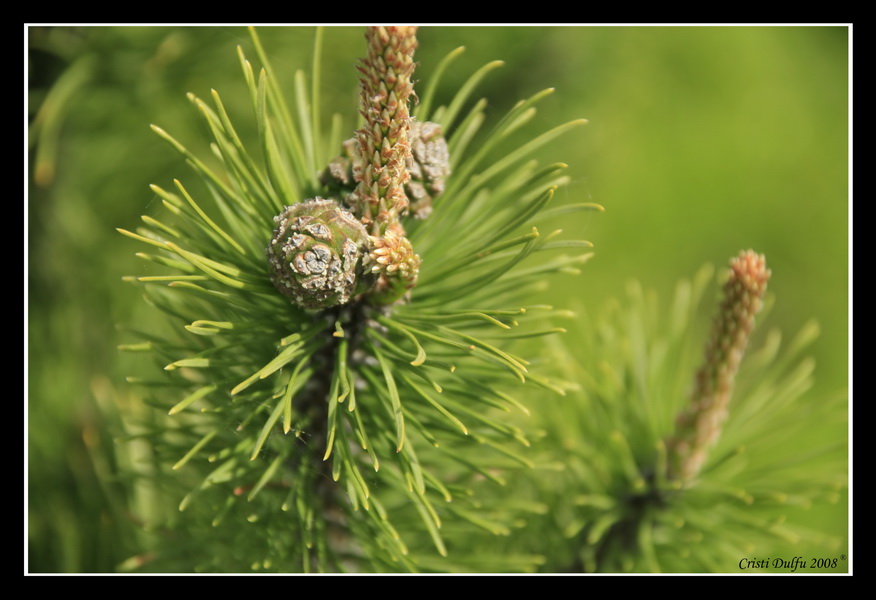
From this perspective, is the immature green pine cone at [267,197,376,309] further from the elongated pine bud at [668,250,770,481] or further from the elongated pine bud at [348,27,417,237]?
the elongated pine bud at [668,250,770,481]

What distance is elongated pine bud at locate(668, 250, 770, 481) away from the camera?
54 cm

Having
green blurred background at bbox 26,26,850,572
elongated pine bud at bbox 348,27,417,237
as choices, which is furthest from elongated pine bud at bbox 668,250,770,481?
elongated pine bud at bbox 348,27,417,237

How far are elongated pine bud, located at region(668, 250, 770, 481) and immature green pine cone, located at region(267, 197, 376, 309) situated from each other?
281 mm

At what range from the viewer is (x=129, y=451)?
72 centimetres

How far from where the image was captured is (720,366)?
0.59m

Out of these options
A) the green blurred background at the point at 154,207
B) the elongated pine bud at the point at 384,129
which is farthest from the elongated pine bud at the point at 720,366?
the elongated pine bud at the point at 384,129

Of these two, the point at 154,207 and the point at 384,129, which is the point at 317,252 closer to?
the point at 384,129

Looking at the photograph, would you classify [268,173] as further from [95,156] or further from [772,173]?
[772,173]

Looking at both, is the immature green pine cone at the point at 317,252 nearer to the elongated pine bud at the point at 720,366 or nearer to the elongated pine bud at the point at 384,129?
the elongated pine bud at the point at 384,129

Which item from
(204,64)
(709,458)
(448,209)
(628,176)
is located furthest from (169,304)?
(628,176)

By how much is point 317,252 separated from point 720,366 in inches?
13.5

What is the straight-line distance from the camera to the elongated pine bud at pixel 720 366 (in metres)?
0.54

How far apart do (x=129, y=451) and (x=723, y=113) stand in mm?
1645

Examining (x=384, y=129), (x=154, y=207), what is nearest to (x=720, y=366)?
(x=384, y=129)
